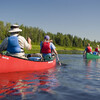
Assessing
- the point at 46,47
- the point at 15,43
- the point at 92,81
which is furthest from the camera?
the point at 46,47

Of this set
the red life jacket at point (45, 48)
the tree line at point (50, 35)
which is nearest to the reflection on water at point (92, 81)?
the red life jacket at point (45, 48)

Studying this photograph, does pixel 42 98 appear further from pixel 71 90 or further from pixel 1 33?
pixel 1 33

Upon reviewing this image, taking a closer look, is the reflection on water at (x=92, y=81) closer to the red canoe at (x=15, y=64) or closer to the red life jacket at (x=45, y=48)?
the red canoe at (x=15, y=64)

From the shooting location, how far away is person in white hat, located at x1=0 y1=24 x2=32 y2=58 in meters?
7.46

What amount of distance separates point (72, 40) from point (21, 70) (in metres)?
147

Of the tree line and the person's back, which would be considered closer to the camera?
the person's back

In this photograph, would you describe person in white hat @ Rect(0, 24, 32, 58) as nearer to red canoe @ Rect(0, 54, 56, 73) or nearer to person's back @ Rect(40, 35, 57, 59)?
red canoe @ Rect(0, 54, 56, 73)

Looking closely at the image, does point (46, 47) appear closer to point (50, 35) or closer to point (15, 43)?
point (15, 43)

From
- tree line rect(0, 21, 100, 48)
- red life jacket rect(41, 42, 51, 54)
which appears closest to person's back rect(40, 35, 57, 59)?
red life jacket rect(41, 42, 51, 54)

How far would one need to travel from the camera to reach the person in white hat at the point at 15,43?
24.5 ft

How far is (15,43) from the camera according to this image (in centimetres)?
754

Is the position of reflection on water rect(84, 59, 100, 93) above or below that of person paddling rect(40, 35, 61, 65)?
below

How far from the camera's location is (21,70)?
7.94m

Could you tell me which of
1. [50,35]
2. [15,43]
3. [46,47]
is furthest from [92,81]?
[50,35]
